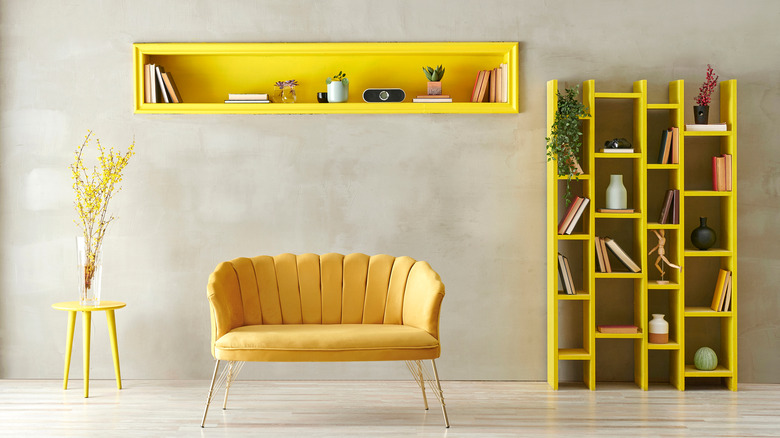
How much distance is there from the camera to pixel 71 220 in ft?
14.7

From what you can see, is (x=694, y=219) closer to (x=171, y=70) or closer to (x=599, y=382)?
(x=599, y=382)

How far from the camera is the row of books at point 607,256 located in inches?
168

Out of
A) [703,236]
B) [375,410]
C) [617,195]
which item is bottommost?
[375,410]

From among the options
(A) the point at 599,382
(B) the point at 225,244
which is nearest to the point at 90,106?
(B) the point at 225,244

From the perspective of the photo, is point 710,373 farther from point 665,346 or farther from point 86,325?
point 86,325

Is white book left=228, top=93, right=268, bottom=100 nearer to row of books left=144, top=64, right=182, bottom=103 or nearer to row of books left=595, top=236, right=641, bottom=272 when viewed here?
row of books left=144, top=64, right=182, bottom=103

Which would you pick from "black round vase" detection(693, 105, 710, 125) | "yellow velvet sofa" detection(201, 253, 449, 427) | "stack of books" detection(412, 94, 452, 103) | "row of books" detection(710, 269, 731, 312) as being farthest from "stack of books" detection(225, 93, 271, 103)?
"row of books" detection(710, 269, 731, 312)

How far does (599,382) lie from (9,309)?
12.3 feet

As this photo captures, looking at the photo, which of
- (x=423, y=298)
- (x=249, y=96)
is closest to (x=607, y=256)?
(x=423, y=298)

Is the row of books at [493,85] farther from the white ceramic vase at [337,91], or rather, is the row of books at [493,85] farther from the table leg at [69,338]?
the table leg at [69,338]

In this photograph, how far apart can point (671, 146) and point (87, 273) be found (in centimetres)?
353

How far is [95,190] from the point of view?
4207 mm

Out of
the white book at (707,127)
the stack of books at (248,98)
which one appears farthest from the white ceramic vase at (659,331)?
the stack of books at (248,98)

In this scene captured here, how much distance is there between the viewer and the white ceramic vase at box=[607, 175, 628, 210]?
4.25 meters
